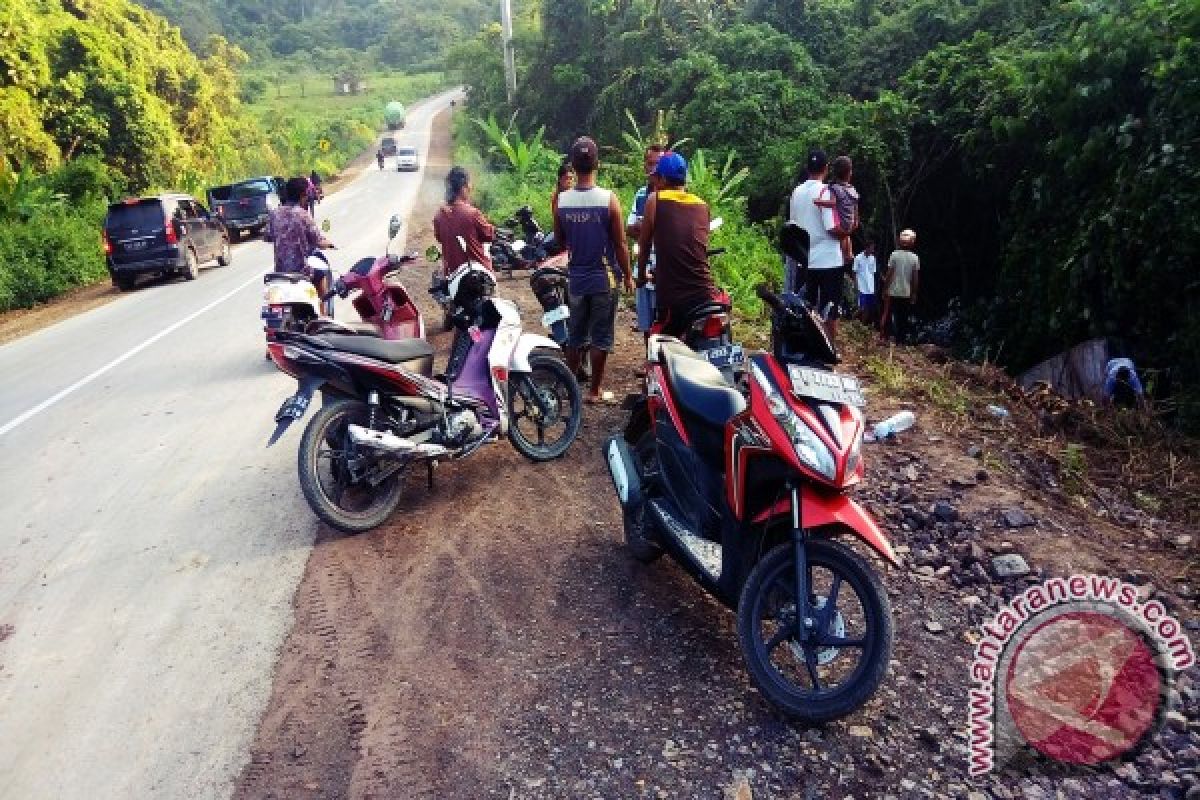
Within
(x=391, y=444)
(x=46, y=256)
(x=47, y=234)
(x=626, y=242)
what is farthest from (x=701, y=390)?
(x=47, y=234)

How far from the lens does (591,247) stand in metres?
6.22

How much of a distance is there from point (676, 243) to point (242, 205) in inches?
812

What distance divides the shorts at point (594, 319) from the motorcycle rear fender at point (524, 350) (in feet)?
2.45

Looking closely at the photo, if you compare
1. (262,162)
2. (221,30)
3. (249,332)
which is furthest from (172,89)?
(221,30)

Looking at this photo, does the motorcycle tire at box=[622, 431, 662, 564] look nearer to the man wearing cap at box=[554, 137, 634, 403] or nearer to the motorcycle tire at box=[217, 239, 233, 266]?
the man wearing cap at box=[554, 137, 634, 403]

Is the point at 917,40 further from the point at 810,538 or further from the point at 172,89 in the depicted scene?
the point at 172,89

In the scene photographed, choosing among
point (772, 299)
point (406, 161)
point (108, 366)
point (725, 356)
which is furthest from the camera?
point (406, 161)

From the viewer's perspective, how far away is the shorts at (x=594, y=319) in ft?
20.9

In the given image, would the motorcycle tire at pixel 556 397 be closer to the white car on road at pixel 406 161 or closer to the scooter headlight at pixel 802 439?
the scooter headlight at pixel 802 439

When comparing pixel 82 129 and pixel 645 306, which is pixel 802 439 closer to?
pixel 645 306

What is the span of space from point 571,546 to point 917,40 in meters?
15.6

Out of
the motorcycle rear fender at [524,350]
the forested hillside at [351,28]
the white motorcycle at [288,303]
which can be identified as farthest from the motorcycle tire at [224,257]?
the forested hillside at [351,28]

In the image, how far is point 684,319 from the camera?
5812 mm

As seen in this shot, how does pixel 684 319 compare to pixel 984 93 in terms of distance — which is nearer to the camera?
pixel 684 319
